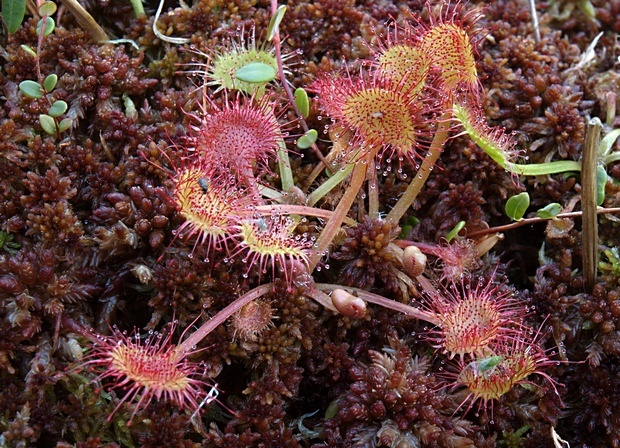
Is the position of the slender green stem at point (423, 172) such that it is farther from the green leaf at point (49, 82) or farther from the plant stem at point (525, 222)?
the green leaf at point (49, 82)

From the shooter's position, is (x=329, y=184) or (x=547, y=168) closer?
(x=329, y=184)

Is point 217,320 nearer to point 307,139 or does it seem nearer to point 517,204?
point 307,139

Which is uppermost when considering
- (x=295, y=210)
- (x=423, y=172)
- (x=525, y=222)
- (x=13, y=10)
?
(x=13, y=10)

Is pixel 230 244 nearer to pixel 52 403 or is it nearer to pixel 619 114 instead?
pixel 52 403

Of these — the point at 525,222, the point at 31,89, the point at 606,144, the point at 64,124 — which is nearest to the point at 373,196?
the point at 525,222

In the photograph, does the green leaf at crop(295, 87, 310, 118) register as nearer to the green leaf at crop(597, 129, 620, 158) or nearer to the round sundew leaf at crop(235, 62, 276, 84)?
the round sundew leaf at crop(235, 62, 276, 84)

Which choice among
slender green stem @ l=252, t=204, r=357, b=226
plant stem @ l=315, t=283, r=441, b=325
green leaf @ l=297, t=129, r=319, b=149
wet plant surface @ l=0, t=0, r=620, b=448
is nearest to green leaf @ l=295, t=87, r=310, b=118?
wet plant surface @ l=0, t=0, r=620, b=448

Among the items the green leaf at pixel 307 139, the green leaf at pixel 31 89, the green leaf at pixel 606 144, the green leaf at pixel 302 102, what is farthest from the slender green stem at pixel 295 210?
the green leaf at pixel 606 144
